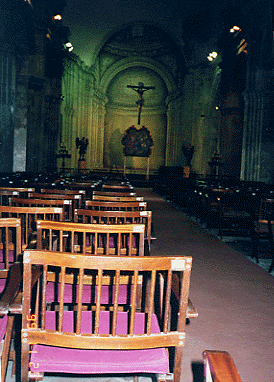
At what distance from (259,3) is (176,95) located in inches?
631

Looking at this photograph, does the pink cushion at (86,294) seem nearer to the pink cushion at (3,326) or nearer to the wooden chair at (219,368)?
the pink cushion at (3,326)

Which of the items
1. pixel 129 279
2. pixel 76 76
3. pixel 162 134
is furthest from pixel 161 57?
pixel 129 279

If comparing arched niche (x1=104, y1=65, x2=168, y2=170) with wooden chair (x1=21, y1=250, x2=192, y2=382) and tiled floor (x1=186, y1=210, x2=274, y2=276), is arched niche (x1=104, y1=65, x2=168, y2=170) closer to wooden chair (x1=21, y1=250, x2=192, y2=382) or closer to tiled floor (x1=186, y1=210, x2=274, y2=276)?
tiled floor (x1=186, y1=210, x2=274, y2=276)

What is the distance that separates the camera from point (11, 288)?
76.0 inches

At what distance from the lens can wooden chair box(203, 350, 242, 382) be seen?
1.06 meters

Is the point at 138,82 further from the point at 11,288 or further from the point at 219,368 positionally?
the point at 219,368

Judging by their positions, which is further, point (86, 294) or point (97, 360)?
point (86, 294)

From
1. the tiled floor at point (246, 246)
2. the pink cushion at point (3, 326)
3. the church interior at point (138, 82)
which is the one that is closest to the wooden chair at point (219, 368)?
the pink cushion at point (3, 326)

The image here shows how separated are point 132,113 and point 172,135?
195 inches

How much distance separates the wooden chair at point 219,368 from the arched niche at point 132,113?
32.5 meters

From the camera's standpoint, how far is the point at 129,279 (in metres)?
2.52

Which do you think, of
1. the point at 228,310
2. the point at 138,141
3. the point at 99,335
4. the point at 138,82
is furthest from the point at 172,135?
the point at 99,335

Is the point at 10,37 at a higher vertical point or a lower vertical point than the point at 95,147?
higher

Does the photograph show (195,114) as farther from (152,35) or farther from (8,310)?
(8,310)
